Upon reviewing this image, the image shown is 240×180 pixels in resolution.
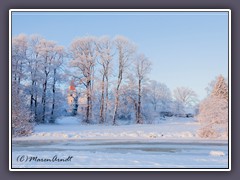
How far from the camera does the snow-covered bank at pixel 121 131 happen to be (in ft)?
19.4

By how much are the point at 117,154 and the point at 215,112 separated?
155 cm

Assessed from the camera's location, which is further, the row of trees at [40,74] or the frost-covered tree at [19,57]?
the row of trees at [40,74]

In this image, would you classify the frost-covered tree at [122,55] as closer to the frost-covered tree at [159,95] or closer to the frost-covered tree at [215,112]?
the frost-covered tree at [159,95]

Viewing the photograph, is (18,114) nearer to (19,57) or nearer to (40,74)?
(40,74)

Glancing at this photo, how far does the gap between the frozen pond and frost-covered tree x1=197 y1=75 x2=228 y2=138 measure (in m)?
0.19

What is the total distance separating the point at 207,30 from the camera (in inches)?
231

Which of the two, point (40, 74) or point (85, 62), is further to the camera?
point (85, 62)

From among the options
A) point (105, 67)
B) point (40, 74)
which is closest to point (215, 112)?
point (105, 67)

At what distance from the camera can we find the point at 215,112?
581 centimetres

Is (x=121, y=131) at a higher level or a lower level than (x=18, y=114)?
lower

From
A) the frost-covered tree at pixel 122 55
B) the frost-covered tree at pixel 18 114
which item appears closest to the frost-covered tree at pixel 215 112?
the frost-covered tree at pixel 122 55
